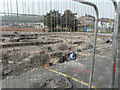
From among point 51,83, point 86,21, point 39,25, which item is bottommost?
point 51,83

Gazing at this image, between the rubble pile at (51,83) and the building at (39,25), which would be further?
the rubble pile at (51,83)

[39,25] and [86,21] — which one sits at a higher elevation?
[86,21]

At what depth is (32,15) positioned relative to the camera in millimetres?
2258

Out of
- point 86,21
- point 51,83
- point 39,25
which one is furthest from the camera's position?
point 86,21

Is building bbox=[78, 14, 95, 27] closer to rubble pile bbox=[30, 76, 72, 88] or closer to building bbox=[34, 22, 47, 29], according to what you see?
building bbox=[34, 22, 47, 29]

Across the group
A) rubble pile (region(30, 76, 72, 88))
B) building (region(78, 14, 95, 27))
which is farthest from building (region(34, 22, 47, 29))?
rubble pile (region(30, 76, 72, 88))

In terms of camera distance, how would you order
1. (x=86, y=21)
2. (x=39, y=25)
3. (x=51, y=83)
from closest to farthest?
(x=39, y=25) < (x=51, y=83) < (x=86, y=21)

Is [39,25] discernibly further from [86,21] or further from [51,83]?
[51,83]

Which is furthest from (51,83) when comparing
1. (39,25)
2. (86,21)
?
(86,21)

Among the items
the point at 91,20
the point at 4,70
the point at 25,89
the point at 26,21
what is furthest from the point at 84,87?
the point at 4,70

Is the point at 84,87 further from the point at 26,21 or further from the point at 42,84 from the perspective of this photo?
the point at 26,21

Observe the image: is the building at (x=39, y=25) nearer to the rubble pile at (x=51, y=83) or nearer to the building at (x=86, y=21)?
the building at (x=86, y=21)

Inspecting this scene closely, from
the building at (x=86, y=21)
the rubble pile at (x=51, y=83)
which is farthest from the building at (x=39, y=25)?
the rubble pile at (x=51, y=83)

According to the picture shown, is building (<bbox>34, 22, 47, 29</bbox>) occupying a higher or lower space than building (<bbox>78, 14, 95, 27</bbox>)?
lower
